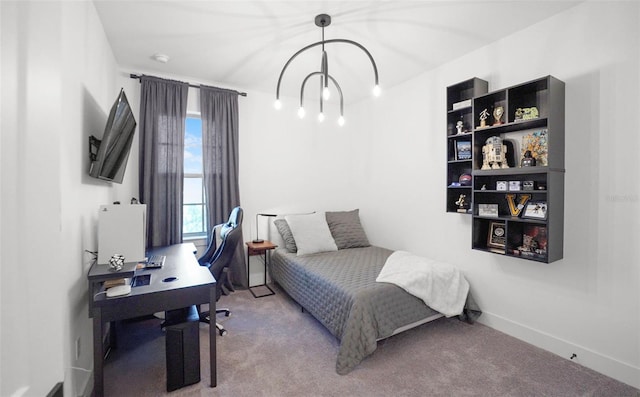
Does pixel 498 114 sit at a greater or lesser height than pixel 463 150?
greater

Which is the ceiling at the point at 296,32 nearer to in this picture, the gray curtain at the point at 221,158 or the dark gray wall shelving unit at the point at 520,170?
the gray curtain at the point at 221,158

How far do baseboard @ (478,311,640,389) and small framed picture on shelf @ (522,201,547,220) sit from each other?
968mm

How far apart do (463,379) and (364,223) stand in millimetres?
2495

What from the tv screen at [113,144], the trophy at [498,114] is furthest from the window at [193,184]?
the trophy at [498,114]

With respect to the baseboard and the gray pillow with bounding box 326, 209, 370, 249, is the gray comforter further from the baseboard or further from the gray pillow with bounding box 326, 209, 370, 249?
the gray pillow with bounding box 326, 209, 370, 249

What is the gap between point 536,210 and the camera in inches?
90.2

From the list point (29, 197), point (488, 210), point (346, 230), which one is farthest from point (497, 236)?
point (29, 197)

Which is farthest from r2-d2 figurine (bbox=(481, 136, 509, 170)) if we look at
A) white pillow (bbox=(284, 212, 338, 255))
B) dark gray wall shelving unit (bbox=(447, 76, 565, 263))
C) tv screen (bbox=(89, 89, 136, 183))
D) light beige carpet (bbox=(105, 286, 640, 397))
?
tv screen (bbox=(89, 89, 136, 183))

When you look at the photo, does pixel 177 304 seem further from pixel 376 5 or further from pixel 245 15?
pixel 376 5

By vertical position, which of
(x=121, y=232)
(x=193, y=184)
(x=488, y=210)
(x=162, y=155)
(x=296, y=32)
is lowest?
(x=121, y=232)

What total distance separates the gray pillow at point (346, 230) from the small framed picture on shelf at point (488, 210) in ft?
5.24

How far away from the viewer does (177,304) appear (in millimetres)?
1795

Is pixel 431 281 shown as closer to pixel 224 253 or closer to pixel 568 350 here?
pixel 568 350

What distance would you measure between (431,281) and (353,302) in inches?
32.4
